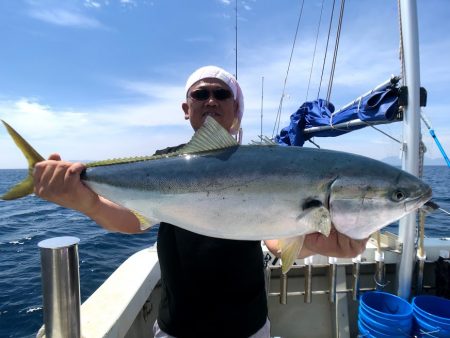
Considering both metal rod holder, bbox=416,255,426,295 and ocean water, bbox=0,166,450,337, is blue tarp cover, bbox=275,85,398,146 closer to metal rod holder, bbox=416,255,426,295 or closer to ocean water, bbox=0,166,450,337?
metal rod holder, bbox=416,255,426,295

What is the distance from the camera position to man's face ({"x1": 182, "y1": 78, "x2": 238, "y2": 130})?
2920 millimetres

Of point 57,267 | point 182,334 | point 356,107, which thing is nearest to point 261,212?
point 182,334

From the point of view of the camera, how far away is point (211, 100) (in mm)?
2910

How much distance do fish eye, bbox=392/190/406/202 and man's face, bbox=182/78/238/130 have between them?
1.51m

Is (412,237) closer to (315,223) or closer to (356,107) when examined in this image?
(356,107)

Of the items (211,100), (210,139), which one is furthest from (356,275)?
(210,139)

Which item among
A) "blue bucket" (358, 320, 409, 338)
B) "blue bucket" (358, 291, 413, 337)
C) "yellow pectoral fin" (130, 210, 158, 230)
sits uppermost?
"yellow pectoral fin" (130, 210, 158, 230)

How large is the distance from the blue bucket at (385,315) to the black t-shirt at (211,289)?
2.32 meters

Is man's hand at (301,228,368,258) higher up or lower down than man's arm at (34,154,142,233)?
lower down

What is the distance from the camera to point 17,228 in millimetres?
16141

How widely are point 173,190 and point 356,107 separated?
384 centimetres

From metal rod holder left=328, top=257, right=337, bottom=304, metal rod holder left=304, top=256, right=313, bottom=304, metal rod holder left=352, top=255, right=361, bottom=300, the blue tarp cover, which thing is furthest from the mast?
metal rod holder left=304, top=256, right=313, bottom=304

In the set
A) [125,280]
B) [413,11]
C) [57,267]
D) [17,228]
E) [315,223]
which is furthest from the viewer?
[17,228]

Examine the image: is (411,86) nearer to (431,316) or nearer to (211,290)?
(431,316)
